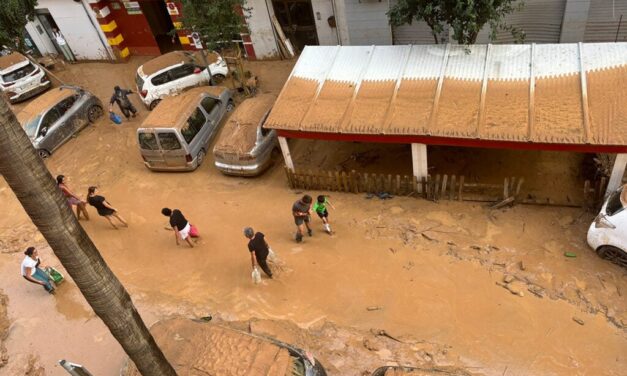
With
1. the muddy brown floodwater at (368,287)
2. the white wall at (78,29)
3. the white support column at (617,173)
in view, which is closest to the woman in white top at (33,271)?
the muddy brown floodwater at (368,287)

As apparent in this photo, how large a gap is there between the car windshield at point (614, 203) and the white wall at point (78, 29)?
733 inches

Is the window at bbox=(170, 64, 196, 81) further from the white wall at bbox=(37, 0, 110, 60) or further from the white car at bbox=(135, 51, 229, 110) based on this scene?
the white wall at bbox=(37, 0, 110, 60)

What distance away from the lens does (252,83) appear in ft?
52.9

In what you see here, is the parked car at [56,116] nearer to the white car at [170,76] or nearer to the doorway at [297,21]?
the white car at [170,76]

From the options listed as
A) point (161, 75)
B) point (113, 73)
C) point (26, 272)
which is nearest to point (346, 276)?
point (26, 272)

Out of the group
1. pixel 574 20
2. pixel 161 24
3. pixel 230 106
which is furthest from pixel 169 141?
pixel 574 20

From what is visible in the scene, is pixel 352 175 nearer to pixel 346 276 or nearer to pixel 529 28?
pixel 346 276

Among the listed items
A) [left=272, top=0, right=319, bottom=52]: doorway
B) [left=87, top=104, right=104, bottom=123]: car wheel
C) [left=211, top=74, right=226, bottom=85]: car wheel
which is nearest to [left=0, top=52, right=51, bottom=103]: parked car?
[left=87, top=104, right=104, bottom=123]: car wheel

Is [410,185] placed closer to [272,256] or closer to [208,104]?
[272,256]

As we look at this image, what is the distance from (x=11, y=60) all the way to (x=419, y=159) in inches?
633

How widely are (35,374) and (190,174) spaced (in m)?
6.28

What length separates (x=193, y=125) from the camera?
13328 millimetres

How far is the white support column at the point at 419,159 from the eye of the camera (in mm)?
10305

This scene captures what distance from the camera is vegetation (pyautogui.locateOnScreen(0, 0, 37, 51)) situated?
15.8 m
